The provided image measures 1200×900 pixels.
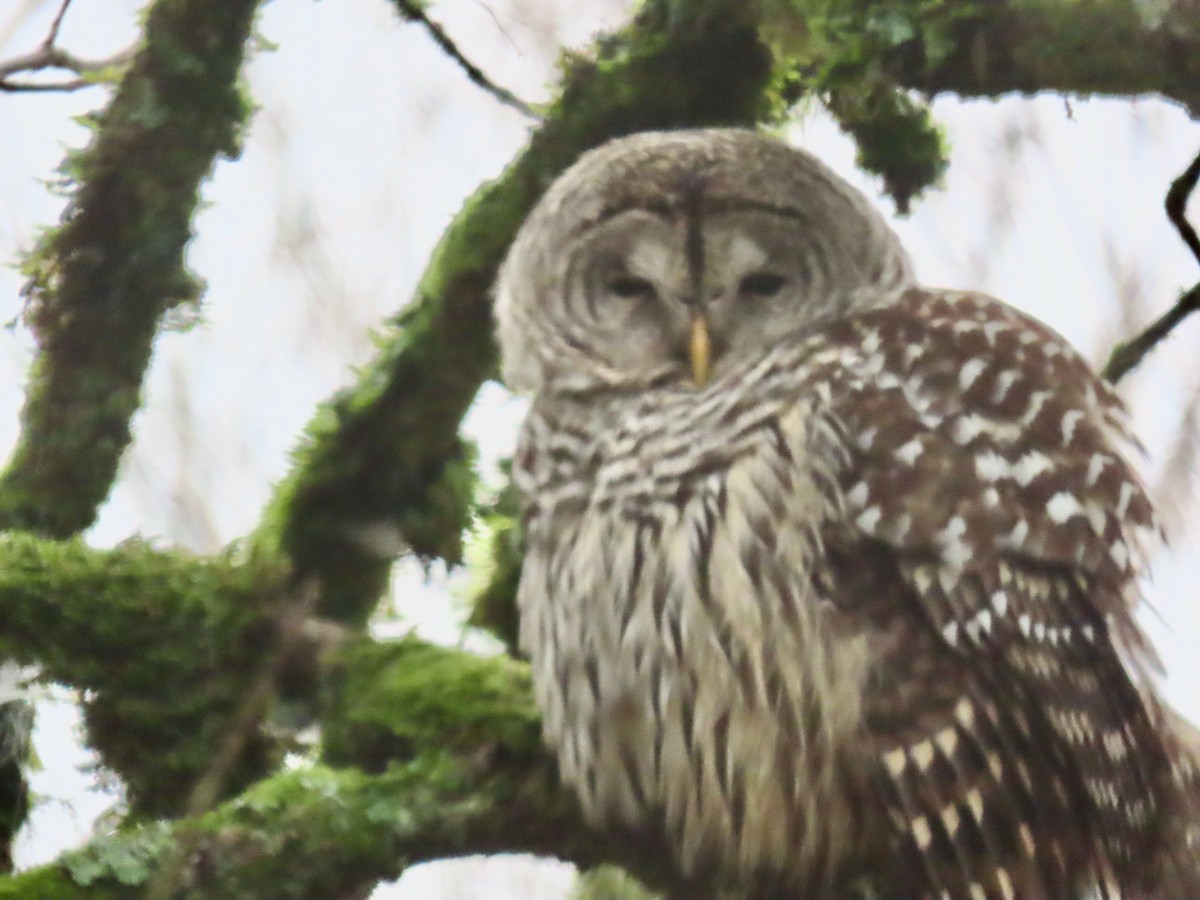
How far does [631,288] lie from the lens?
371 cm

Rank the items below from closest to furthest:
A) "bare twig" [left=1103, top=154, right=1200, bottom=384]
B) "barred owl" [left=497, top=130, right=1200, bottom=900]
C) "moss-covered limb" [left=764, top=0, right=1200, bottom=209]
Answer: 1. "bare twig" [left=1103, top=154, right=1200, bottom=384]
2. "barred owl" [left=497, top=130, right=1200, bottom=900]
3. "moss-covered limb" [left=764, top=0, right=1200, bottom=209]

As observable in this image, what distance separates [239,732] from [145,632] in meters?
1.08

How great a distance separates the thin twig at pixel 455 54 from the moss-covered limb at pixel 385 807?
3.79 feet

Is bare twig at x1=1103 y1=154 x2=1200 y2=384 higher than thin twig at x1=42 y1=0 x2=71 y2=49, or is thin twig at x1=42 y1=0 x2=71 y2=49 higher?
thin twig at x1=42 y1=0 x2=71 y2=49

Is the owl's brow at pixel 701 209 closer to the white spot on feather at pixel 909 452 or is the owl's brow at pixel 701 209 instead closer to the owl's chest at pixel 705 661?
the owl's chest at pixel 705 661

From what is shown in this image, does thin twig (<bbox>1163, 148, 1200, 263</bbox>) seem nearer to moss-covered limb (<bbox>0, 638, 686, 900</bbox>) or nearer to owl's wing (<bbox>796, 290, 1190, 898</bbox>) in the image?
owl's wing (<bbox>796, 290, 1190, 898</bbox>)

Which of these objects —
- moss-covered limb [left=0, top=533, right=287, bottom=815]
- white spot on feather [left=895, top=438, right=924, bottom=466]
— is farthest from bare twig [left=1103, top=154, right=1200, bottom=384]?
moss-covered limb [left=0, top=533, right=287, bottom=815]

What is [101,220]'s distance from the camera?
3.83 meters

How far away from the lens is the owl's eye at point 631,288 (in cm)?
368

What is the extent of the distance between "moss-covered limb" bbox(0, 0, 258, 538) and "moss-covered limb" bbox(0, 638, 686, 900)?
800 millimetres

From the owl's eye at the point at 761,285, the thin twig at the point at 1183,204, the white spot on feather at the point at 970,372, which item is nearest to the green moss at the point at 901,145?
the owl's eye at the point at 761,285

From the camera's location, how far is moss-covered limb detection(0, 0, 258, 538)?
3746mm

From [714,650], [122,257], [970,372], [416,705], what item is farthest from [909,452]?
[122,257]

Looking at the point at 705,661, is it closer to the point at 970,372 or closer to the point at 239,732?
the point at 970,372
